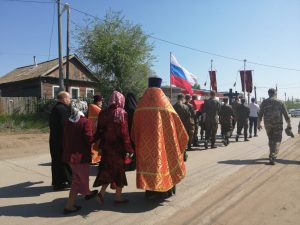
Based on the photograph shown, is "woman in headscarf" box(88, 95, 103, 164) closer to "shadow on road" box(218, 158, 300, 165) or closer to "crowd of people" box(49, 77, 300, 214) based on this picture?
"crowd of people" box(49, 77, 300, 214)

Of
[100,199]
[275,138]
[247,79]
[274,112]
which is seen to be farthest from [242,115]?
[247,79]

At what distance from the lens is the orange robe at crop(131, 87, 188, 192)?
564 cm

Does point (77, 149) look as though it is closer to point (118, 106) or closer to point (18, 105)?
point (118, 106)

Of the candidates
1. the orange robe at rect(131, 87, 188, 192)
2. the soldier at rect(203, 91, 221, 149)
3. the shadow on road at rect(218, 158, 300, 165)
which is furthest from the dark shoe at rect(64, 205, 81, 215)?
the soldier at rect(203, 91, 221, 149)

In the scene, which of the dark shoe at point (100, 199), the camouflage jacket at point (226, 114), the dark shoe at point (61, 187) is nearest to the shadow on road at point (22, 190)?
the dark shoe at point (61, 187)

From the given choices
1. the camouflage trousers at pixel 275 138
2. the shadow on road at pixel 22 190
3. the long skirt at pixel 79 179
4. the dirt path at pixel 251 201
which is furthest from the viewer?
the camouflage trousers at pixel 275 138

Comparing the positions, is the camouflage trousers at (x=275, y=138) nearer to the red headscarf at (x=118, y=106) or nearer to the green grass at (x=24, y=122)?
the red headscarf at (x=118, y=106)

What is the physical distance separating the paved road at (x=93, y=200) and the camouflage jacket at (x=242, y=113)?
5.60 m

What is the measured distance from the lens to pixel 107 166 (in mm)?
5688

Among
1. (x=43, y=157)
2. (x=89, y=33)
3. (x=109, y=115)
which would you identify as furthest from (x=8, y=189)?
(x=89, y=33)

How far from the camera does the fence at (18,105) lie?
23438 millimetres

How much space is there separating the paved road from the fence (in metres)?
14.7

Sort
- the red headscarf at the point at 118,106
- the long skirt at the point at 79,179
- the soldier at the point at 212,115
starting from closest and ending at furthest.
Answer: the long skirt at the point at 79,179, the red headscarf at the point at 118,106, the soldier at the point at 212,115

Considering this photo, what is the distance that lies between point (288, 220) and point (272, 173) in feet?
10.3
